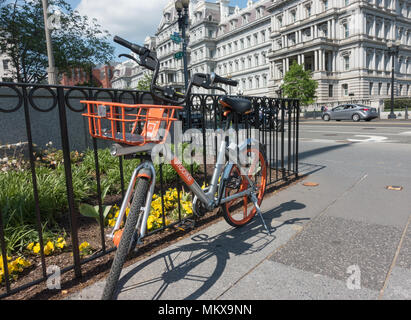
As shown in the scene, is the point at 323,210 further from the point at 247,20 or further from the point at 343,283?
the point at 247,20

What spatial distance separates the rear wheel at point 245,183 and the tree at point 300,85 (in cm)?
4153

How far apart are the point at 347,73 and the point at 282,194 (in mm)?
54136

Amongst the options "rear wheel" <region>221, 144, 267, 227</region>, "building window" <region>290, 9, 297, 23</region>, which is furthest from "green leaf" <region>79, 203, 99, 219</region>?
"building window" <region>290, 9, 297, 23</region>

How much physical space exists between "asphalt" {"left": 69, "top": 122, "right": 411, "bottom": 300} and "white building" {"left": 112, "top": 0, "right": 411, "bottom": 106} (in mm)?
37948

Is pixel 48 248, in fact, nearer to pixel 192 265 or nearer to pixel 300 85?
pixel 192 265

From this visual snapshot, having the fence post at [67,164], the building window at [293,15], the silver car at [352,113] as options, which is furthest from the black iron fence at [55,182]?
the building window at [293,15]

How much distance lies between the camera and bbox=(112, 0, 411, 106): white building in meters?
49.7

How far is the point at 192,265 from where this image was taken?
271 centimetres

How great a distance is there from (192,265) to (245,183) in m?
1.25

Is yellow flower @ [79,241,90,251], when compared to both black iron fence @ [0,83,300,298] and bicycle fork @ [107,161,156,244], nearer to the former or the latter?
black iron fence @ [0,83,300,298]

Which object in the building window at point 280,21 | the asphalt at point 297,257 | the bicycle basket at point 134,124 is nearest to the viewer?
the bicycle basket at point 134,124

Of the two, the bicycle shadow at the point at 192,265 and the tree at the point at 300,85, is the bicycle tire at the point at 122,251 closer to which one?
the bicycle shadow at the point at 192,265

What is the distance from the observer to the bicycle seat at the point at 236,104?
3120mm
